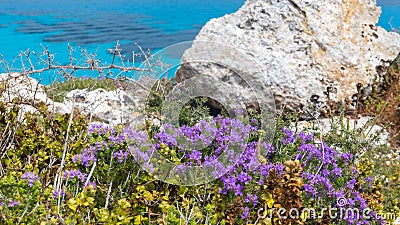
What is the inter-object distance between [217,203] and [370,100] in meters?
4.05

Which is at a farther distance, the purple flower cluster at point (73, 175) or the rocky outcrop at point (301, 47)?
the rocky outcrop at point (301, 47)

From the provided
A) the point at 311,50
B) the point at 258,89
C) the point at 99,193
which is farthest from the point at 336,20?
the point at 99,193

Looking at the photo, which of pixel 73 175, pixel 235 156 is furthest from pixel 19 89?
pixel 235 156

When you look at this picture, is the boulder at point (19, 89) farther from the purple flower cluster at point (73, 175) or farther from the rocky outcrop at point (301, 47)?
the rocky outcrop at point (301, 47)

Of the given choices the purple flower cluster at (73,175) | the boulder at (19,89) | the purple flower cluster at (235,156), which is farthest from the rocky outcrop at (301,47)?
the purple flower cluster at (73,175)

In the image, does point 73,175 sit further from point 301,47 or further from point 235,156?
point 301,47

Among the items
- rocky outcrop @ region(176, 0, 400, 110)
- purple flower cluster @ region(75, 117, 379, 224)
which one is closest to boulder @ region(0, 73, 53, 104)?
purple flower cluster @ region(75, 117, 379, 224)

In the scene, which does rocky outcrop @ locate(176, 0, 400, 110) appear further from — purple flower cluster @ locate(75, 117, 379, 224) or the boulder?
purple flower cluster @ locate(75, 117, 379, 224)

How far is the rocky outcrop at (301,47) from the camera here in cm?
582

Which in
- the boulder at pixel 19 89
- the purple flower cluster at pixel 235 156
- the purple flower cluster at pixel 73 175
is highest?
the boulder at pixel 19 89

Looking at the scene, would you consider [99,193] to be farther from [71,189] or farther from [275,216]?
[275,216]

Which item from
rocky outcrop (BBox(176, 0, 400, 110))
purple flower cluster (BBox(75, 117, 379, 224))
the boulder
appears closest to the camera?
purple flower cluster (BBox(75, 117, 379, 224))

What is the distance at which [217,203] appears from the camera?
3.11m

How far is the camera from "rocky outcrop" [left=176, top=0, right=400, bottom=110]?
5.82 meters
